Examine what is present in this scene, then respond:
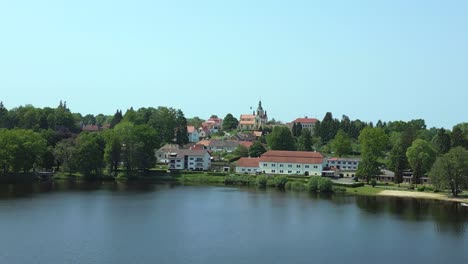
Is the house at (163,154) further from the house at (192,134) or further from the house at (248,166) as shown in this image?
the house at (192,134)

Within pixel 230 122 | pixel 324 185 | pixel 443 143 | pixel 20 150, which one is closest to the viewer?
pixel 324 185

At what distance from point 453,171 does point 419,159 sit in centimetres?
874

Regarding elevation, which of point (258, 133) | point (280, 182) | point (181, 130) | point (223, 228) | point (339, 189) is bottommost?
point (223, 228)

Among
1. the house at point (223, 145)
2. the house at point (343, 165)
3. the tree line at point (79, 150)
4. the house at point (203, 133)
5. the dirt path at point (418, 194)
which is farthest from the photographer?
the house at point (203, 133)

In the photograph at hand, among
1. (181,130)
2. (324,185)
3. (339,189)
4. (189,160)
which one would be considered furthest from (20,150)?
(339,189)

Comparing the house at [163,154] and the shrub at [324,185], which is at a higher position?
the house at [163,154]

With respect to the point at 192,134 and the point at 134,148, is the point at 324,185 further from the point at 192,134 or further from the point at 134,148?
the point at 192,134

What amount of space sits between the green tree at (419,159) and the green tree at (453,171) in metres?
7.38

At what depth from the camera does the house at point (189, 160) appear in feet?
219

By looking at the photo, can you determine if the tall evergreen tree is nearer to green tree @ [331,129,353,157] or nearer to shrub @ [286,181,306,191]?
green tree @ [331,129,353,157]

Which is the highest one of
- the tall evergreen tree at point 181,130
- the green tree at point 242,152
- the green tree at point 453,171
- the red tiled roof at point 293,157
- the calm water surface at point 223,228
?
the tall evergreen tree at point 181,130

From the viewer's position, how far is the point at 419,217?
3666cm

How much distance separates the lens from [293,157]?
63.1 metres

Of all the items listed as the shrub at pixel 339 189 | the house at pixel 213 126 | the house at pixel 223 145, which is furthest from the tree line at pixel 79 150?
the house at pixel 213 126
